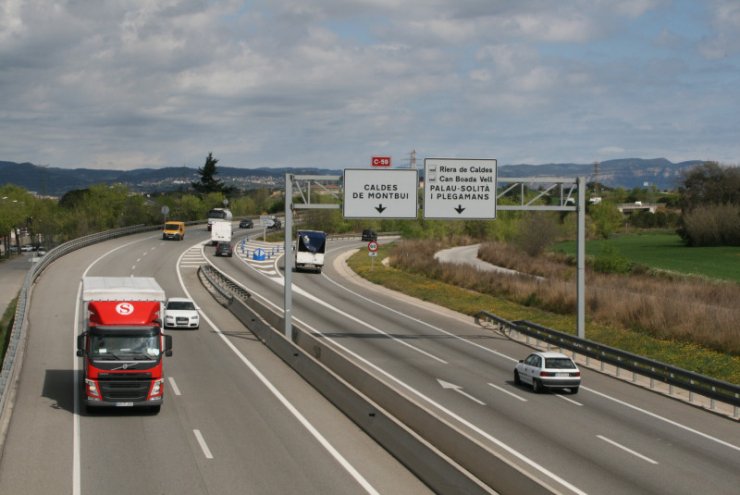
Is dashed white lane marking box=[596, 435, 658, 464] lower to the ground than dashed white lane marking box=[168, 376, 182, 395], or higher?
lower

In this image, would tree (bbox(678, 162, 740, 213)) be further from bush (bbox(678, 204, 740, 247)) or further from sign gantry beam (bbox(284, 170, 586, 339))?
sign gantry beam (bbox(284, 170, 586, 339))

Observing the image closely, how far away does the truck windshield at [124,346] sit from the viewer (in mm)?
17152

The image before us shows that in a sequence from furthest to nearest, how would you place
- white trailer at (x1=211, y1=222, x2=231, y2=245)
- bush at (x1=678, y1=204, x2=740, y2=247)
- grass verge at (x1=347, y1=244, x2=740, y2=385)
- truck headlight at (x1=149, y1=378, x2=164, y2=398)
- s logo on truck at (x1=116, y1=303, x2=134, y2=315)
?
bush at (x1=678, y1=204, x2=740, y2=247), white trailer at (x1=211, y1=222, x2=231, y2=245), grass verge at (x1=347, y1=244, x2=740, y2=385), s logo on truck at (x1=116, y1=303, x2=134, y2=315), truck headlight at (x1=149, y1=378, x2=164, y2=398)

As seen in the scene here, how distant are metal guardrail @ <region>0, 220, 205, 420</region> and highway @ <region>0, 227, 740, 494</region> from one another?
725 mm

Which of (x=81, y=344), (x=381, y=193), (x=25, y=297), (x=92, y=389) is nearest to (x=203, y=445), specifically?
(x=92, y=389)

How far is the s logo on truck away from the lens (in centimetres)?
1774

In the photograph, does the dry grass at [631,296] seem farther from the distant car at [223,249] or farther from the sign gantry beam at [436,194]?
the distant car at [223,249]

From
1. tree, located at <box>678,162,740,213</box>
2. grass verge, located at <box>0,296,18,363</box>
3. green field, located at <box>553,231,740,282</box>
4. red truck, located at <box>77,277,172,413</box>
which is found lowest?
grass verge, located at <box>0,296,18,363</box>

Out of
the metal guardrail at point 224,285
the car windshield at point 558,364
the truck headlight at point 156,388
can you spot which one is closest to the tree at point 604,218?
the metal guardrail at point 224,285

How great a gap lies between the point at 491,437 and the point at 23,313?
2355cm

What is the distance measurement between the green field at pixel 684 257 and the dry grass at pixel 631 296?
7.08 metres

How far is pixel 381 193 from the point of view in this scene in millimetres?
30812

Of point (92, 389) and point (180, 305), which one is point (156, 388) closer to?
point (92, 389)

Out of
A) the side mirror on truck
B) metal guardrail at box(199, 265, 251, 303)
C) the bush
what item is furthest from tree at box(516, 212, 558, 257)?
the side mirror on truck
